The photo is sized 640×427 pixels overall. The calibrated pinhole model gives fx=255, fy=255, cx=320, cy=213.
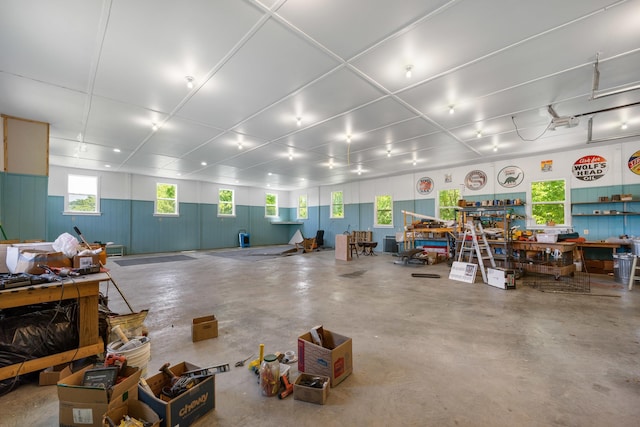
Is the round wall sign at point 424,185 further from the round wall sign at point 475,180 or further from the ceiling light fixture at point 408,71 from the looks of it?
the ceiling light fixture at point 408,71

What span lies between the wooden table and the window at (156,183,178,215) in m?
10.0

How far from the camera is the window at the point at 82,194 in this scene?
9.19 m

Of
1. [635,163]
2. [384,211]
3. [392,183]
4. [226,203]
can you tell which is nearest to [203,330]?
[384,211]

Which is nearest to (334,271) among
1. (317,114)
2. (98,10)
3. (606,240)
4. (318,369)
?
(317,114)

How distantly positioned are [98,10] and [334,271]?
20.1 feet

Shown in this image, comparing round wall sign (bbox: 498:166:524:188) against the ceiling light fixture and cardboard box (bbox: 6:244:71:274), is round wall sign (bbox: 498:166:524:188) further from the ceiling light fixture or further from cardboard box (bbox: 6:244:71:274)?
cardboard box (bbox: 6:244:71:274)

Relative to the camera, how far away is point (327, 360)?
6.38 feet

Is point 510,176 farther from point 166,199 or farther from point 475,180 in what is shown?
point 166,199

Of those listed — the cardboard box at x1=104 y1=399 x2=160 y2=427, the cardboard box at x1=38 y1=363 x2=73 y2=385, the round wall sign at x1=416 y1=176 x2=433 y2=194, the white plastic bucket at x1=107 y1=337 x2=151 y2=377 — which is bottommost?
the cardboard box at x1=38 y1=363 x2=73 y2=385

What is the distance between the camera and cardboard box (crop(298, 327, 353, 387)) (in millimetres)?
1935

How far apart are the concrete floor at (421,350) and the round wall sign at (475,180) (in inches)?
167

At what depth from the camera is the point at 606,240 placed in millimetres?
6277

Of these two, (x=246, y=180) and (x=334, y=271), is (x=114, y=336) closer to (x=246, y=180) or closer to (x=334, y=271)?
(x=334, y=271)

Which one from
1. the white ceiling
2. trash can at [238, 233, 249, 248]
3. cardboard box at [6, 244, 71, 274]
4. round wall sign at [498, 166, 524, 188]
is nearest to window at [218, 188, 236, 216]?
trash can at [238, 233, 249, 248]
